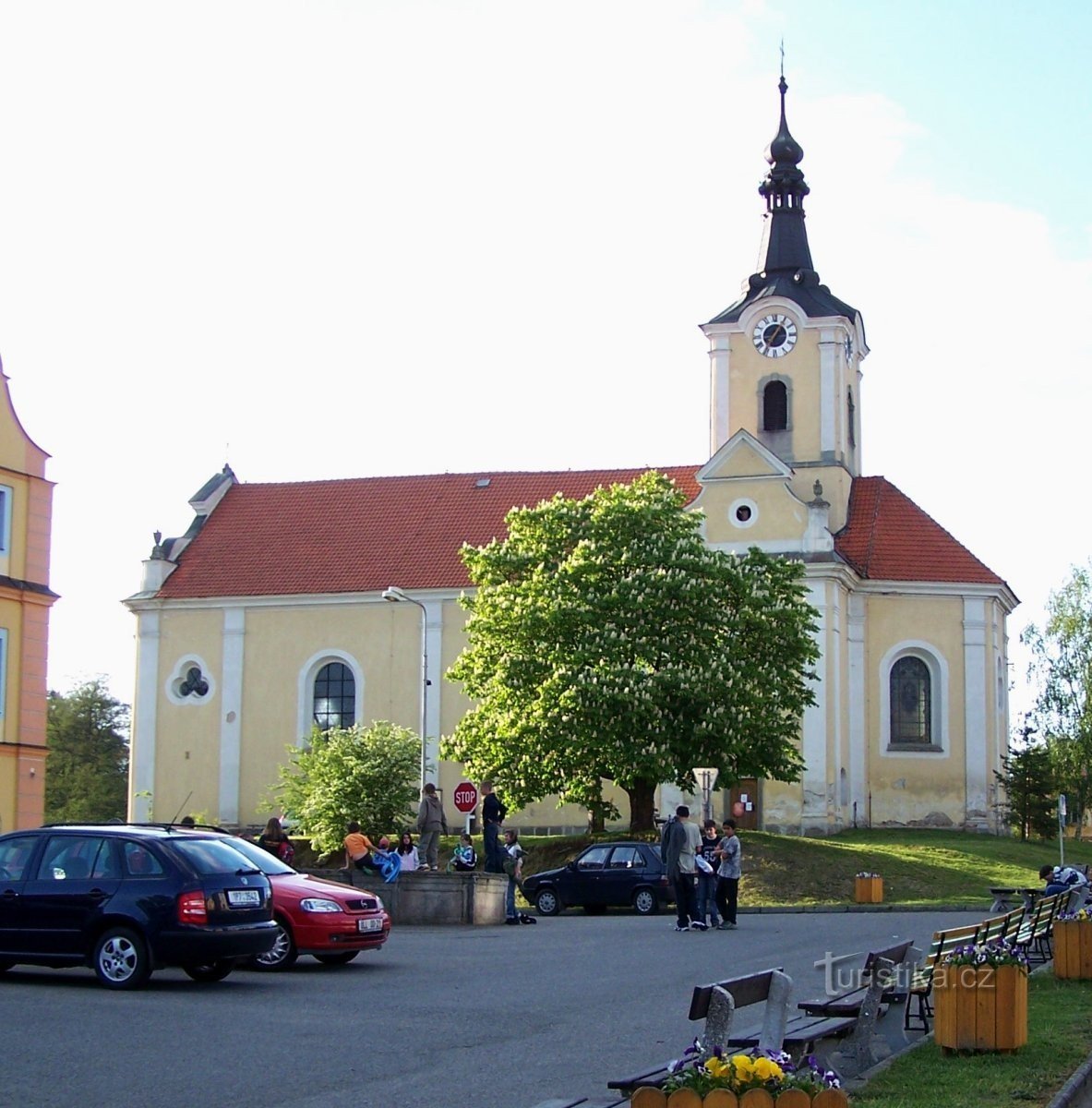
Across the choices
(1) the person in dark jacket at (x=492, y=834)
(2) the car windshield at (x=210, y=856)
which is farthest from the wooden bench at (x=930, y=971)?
(1) the person in dark jacket at (x=492, y=834)

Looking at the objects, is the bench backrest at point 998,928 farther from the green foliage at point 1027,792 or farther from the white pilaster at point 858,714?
the green foliage at point 1027,792

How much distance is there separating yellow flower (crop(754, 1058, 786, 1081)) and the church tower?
142ft

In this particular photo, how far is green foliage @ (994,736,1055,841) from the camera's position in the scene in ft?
165

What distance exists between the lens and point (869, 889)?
33969 mm

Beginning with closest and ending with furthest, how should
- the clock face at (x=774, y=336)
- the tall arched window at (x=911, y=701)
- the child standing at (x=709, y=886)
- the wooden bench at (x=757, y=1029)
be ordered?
the wooden bench at (x=757, y=1029)
the child standing at (x=709, y=886)
the tall arched window at (x=911, y=701)
the clock face at (x=774, y=336)

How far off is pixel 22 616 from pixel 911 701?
2614cm

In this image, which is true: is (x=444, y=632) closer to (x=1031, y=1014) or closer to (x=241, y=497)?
(x=241, y=497)

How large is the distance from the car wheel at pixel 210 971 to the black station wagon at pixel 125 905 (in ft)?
1.77

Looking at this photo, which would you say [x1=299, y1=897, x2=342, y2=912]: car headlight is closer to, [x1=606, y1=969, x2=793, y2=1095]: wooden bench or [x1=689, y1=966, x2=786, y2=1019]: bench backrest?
[x1=606, y1=969, x2=793, y2=1095]: wooden bench

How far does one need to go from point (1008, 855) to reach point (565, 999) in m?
29.0

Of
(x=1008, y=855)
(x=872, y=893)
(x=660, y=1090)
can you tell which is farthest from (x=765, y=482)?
(x=660, y=1090)

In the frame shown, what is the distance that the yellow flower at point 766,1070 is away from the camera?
774 centimetres

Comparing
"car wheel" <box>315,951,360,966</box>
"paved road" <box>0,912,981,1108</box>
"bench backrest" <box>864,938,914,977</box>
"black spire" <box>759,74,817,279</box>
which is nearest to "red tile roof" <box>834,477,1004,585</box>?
"black spire" <box>759,74,817,279</box>

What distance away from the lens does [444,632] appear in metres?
52.5
